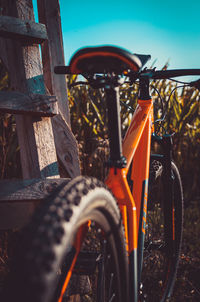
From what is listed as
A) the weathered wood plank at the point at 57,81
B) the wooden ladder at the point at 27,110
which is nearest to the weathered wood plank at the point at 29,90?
the wooden ladder at the point at 27,110

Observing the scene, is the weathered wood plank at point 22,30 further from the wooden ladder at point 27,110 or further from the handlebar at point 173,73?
the handlebar at point 173,73

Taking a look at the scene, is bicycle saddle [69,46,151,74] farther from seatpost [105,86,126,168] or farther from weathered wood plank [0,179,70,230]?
weathered wood plank [0,179,70,230]

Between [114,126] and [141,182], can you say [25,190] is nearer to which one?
[141,182]

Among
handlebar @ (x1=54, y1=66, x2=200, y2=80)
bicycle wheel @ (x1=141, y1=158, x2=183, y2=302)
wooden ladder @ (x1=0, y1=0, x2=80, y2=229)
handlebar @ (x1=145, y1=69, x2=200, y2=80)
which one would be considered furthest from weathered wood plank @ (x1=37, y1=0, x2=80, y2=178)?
handlebar @ (x1=145, y1=69, x2=200, y2=80)

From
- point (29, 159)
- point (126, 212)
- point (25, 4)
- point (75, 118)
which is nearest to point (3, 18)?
point (25, 4)

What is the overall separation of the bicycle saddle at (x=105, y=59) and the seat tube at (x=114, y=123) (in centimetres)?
9

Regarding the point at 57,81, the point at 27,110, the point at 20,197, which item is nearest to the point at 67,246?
the point at 20,197

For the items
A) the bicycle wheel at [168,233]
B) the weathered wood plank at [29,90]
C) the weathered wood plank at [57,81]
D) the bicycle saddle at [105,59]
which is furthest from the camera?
the weathered wood plank at [57,81]

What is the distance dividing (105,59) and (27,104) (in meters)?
0.80

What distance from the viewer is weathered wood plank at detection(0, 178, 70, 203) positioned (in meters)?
1.54

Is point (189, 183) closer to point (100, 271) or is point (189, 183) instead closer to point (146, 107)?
point (146, 107)

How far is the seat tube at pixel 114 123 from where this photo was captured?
0.99 metres

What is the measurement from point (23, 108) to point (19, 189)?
1.57ft

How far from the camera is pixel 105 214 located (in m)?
0.93
